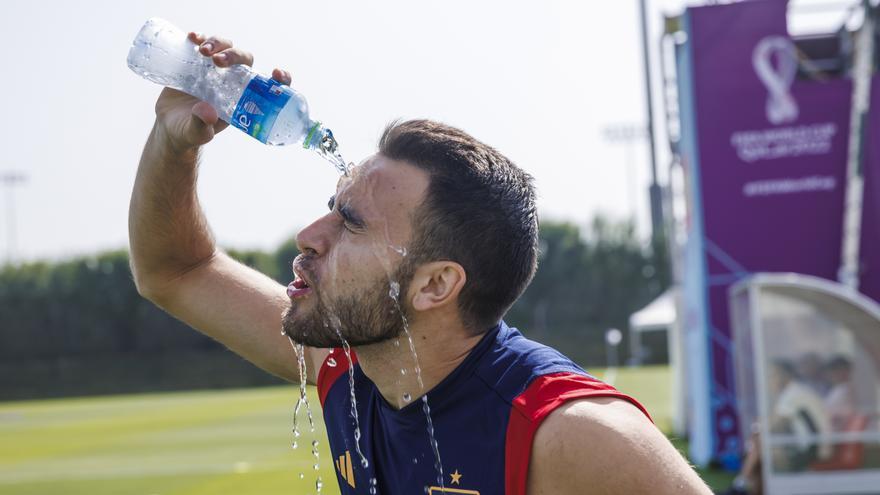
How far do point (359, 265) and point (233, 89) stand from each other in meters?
1.05

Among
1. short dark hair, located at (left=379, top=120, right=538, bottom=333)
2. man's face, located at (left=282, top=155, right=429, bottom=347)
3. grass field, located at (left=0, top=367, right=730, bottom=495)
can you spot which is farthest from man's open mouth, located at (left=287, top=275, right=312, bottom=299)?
grass field, located at (left=0, top=367, right=730, bottom=495)

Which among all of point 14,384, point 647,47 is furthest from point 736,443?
point 14,384

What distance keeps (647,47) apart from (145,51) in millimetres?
16856

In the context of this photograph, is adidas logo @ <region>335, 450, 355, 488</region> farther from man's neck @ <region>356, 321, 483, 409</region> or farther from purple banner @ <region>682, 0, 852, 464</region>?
purple banner @ <region>682, 0, 852, 464</region>

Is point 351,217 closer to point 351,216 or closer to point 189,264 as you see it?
point 351,216

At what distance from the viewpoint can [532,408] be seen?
A: 2.79 meters

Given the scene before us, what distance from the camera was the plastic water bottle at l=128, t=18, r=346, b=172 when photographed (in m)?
3.72

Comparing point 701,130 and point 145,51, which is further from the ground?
point 145,51

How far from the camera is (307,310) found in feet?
10.6

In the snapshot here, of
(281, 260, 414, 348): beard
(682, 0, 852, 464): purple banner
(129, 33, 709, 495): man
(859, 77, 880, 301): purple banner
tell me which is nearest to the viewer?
(129, 33, 709, 495): man

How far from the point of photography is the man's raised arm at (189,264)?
3764 millimetres

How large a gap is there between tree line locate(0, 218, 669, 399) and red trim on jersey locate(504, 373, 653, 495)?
48.2 m

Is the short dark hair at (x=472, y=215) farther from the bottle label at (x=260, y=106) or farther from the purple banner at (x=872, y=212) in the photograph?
the purple banner at (x=872, y=212)

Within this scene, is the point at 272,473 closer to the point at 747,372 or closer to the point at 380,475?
the point at 747,372
